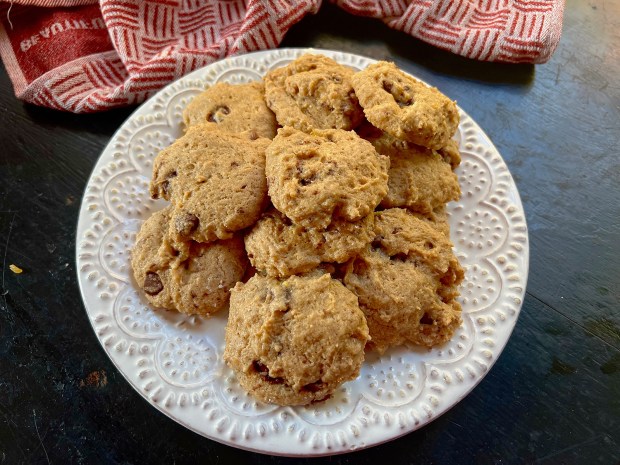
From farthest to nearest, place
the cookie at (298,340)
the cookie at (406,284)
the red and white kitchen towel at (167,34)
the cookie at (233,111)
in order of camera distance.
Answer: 1. the red and white kitchen towel at (167,34)
2. the cookie at (233,111)
3. the cookie at (406,284)
4. the cookie at (298,340)

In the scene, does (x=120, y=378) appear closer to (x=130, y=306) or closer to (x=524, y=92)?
(x=130, y=306)

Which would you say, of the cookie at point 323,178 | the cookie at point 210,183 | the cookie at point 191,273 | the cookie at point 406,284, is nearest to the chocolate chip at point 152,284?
the cookie at point 191,273

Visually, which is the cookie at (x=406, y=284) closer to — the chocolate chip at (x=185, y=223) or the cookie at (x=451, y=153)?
the cookie at (x=451, y=153)

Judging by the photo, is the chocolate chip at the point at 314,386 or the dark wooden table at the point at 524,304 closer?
the chocolate chip at the point at 314,386

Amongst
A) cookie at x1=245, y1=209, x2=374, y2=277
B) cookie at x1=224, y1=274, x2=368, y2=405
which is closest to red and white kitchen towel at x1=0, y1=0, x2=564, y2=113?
cookie at x1=245, y1=209, x2=374, y2=277

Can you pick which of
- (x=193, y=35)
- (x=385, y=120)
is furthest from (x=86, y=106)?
(x=385, y=120)

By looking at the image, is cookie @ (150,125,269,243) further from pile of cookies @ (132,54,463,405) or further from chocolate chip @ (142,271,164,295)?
chocolate chip @ (142,271,164,295)

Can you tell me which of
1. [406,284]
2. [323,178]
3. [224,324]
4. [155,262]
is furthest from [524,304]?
[155,262]
